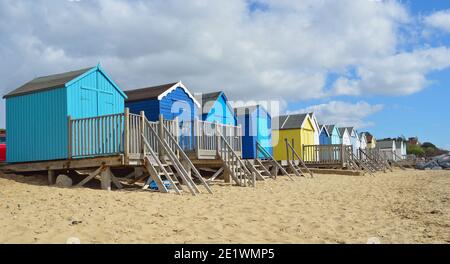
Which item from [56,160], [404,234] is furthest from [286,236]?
[56,160]

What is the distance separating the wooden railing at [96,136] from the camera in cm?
1115

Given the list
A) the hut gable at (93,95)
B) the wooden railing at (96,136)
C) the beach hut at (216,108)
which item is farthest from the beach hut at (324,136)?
the wooden railing at (96,136)

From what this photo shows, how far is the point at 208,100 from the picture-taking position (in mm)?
21344

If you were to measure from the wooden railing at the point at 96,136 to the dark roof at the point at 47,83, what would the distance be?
1.35 m

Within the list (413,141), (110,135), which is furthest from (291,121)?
(413,141)

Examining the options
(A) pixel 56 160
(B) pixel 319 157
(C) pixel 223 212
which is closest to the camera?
(C) pixel 223 212

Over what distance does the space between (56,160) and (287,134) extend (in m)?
21.0

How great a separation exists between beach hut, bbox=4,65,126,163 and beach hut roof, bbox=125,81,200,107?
13.6 feet

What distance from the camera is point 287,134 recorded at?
1211 inches

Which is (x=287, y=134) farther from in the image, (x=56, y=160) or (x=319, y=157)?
(x=56, y=160)

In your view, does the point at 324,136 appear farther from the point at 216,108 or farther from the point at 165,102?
the point at 165,102

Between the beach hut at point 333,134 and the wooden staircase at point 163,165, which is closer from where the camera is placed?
the wooden staircase at point 163,165

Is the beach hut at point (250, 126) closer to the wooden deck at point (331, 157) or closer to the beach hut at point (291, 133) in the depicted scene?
the wooden deck at point (331, 157)

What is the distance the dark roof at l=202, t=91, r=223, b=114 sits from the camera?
20.8 metres
